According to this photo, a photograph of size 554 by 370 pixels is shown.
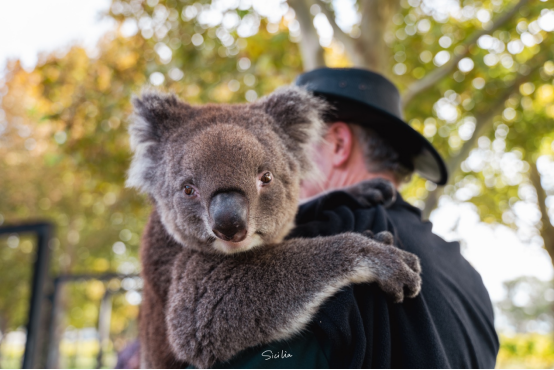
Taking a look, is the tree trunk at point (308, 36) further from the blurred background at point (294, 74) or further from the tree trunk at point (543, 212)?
the tree trunk at point (543, 212)

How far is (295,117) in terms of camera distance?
2340mm

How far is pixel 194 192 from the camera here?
6.38 feet

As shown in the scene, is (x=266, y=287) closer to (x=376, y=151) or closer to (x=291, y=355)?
(x=291, y=355)

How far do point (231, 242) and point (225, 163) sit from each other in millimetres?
330

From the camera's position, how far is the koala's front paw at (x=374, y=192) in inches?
92.1

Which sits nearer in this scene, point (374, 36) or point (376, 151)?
point (376, 151)

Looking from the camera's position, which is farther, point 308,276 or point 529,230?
point 529,230

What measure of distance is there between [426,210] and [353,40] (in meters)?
2.70

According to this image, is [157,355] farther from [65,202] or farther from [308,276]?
[65,202]

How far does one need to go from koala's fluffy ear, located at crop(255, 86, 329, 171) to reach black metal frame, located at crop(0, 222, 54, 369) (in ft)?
14.8

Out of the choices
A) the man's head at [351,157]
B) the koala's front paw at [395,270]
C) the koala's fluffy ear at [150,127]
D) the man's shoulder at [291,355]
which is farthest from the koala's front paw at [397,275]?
the koala's fluffy ear at [150,127]

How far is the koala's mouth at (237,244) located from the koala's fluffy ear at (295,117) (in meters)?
0.60

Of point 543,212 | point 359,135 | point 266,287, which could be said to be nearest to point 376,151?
point 359,135

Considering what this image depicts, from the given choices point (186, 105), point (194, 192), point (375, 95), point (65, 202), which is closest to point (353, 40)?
point (375, 95)
